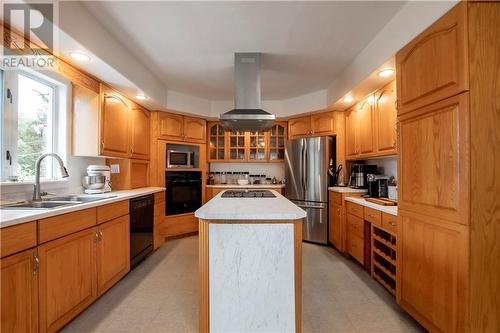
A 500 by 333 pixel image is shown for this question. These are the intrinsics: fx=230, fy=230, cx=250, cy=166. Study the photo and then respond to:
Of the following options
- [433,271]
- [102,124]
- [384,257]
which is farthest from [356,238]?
[102,124]

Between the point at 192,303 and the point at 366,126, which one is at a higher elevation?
the point at 366,126

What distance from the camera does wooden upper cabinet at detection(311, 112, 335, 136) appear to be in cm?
362

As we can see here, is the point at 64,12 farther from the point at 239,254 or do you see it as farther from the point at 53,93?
the point at 239,254

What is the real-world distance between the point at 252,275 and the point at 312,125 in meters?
2.97

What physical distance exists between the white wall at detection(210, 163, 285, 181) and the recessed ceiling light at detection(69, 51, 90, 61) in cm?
291

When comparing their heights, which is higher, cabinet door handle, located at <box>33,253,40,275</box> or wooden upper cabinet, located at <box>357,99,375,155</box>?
wooden upper cabinet, located at <box>357,99,375,155</box>

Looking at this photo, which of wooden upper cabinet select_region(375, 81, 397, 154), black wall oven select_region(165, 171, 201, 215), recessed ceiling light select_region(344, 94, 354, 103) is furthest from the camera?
black wall oven select_region(165, 171, 201, 215)

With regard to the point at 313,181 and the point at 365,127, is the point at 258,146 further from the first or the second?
the point at 365,127

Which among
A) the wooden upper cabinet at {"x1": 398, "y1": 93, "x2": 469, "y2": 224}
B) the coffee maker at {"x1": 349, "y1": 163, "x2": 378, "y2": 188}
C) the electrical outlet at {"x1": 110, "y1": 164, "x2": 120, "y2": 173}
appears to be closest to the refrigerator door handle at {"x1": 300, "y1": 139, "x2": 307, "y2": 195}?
the coffee maker at {"x1": 349, "y1": 163, "x2": 378, "y2": 188}

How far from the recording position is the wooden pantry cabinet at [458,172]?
1.24m

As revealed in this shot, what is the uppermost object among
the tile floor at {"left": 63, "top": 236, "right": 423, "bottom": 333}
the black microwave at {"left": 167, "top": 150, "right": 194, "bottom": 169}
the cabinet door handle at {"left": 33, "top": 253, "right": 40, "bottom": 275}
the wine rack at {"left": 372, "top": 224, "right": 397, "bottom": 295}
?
the black microwave at {"left": 167, "top": 150, "right": 194, "bottom": 169}

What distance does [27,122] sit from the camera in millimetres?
1981

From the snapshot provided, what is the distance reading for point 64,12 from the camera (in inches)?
62.8

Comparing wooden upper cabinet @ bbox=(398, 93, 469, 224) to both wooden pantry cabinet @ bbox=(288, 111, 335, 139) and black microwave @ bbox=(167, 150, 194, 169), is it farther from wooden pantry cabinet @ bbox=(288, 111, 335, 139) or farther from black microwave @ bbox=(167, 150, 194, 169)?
black microwave @ bbox=(167, 150, 194, 169)
